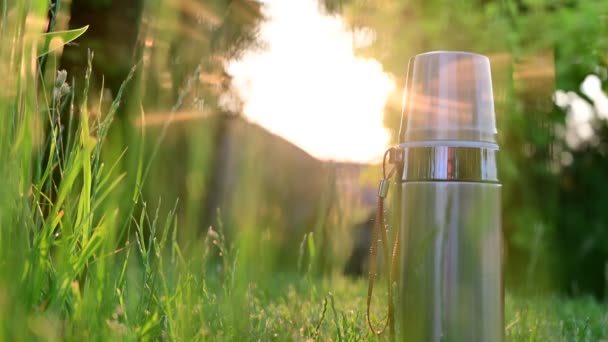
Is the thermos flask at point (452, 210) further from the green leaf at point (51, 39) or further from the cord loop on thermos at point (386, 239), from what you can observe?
the green leaf at point (51, 39)

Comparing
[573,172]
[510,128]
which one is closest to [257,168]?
[510,128]

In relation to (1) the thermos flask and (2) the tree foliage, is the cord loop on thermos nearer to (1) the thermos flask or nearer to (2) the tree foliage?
(1) the thermos flask

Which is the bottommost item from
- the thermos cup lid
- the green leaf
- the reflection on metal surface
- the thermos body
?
the thermos body

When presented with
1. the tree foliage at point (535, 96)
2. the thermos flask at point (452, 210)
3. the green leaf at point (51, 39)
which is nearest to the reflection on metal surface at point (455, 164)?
the thermos flask at point (452, 210)

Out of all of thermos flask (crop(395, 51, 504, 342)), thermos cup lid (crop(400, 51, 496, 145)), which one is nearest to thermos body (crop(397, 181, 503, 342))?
thermos flask (crop(395, 51, 504, 342))

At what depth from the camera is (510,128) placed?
542cm

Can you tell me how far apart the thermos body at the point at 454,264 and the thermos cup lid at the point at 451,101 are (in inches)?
4.5

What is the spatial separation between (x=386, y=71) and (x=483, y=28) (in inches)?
35.5

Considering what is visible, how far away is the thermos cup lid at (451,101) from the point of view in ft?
4.78

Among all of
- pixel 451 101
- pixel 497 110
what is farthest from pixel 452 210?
pixel 497 110

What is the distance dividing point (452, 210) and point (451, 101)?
0.25m

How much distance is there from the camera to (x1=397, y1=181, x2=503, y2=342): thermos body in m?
1.44

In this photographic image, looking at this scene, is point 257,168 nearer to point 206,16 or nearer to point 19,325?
point 19,325

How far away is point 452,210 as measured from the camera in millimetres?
1449
